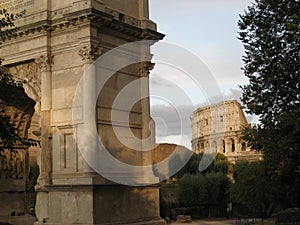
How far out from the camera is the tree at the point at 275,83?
1437 cm

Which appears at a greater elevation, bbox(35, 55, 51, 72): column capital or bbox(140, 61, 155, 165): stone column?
bbox(35, 55, 51, 72): column capital

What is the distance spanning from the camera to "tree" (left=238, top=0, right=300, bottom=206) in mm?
14367

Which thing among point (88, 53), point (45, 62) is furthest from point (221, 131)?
point (88, 53)

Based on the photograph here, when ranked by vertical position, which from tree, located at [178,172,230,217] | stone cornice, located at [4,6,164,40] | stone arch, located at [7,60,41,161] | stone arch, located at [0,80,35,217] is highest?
stone cornice, located at [4,6,164,40]

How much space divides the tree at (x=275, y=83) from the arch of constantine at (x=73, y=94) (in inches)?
169

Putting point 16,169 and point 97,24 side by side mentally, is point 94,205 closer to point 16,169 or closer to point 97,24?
point 97,24

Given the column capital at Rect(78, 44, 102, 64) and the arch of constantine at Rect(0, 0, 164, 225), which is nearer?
the arch of constantine at Rect(0, 0, 164, 225)

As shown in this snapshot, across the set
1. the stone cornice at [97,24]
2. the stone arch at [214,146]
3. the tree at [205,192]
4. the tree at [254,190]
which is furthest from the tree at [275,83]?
the stone arch at [214,146]

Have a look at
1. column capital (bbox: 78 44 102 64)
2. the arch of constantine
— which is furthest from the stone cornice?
column capital (bbox: 78 44 102 64)

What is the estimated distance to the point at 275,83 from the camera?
15180 millimetres

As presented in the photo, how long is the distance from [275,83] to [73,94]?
21.4 feet

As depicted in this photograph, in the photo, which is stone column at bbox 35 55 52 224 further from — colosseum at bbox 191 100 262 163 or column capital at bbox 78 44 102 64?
colosseum at bbox 191 100 262 163

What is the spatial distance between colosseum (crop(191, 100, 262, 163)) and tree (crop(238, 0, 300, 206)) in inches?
2576

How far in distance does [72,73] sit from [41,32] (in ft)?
6.27
